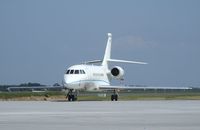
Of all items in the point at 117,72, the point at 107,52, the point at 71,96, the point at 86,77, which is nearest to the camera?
the point at 71,96

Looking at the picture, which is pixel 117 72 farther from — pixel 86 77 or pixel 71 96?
pixel 71 96

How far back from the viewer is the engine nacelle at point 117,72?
51344 millimetres

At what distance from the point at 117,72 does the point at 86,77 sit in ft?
13.3

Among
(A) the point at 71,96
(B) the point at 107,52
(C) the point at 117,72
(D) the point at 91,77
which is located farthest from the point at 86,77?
(B) the point at 107,52

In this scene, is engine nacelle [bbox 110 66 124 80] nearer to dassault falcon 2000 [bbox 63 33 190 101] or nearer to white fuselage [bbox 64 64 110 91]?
dassault falcon 2000 [bbox 63 33 190 101]

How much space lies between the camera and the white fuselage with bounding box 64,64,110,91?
46.9 m

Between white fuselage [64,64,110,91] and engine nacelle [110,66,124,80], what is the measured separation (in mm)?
996

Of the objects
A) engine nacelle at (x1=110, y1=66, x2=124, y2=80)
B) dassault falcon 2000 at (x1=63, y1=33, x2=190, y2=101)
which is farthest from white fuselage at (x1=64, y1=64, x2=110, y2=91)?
engine nacelle at (x1=110, y1=66, x2=124, y2=80)

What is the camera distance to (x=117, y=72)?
5169 cm

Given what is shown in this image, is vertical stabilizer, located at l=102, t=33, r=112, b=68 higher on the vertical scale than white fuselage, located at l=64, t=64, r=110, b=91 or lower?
higher
